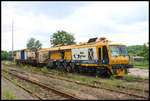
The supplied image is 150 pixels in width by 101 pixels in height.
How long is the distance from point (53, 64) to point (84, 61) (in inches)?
268

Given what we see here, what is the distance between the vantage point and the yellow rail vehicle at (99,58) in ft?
40.0

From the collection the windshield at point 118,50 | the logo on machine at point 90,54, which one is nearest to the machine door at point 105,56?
the windshield at point 118,50

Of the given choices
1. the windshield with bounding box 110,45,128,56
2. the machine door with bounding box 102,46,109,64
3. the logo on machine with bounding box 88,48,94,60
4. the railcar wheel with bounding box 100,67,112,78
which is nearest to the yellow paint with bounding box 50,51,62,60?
the logo on machine with bounding box 88,48,94,60

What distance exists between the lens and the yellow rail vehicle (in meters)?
12.2

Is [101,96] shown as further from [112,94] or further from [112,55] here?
[112,55]

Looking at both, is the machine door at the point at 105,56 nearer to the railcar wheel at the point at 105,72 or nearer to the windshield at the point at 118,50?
the windshield at the point at 118,50

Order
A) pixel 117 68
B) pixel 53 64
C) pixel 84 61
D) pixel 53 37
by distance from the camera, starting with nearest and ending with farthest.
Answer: pixel 117 68, pixel 84 61, pixel 53 64, pixel 53 37

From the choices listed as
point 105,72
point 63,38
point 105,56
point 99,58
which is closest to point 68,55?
point 99,58

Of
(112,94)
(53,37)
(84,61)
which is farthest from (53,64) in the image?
(53,37)

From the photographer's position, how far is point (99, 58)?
1292 centimetres

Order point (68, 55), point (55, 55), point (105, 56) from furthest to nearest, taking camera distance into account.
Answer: point (55, 55)
point (68, 55)
point (105, 56)

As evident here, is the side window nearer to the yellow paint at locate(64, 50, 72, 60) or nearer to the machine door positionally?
the machine door

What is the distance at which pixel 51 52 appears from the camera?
20641 mm

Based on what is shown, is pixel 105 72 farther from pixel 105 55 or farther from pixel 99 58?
pixel 105 55
